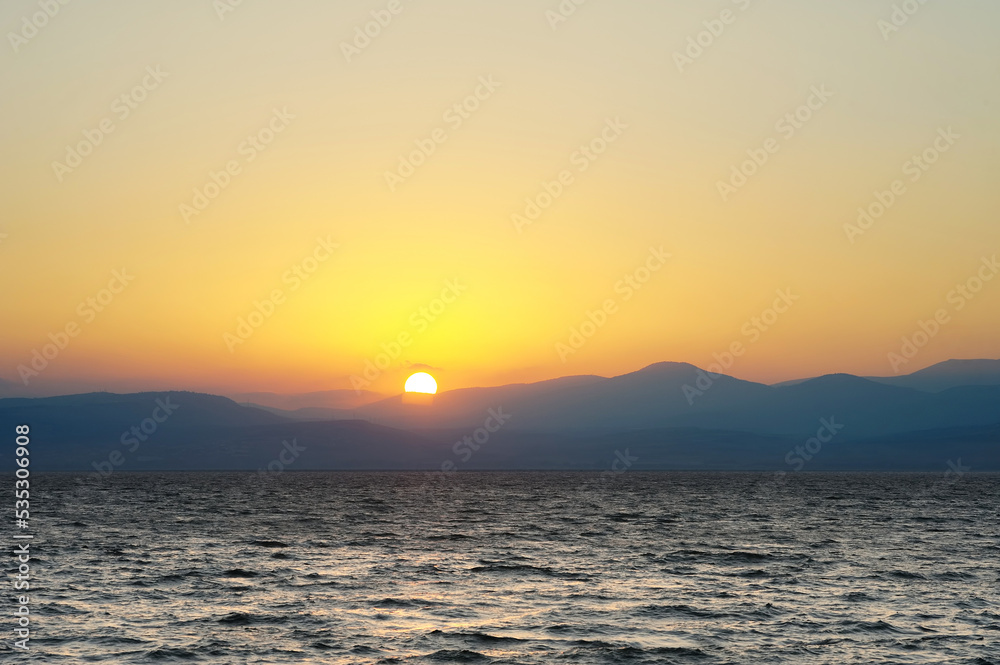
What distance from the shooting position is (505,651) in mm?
30844

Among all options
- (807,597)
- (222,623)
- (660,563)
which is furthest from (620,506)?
(222,623)

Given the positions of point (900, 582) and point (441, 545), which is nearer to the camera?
point (900, 582)

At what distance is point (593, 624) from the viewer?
3522cm

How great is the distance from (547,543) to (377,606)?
30.6 meters

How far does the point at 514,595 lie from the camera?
137ft

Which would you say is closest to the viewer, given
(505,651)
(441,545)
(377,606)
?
(505,651)

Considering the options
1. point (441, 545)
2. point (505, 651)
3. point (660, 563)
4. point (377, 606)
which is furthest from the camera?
point (441, 545)

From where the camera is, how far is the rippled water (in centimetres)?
3119

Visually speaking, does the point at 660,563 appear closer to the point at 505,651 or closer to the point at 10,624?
the point at 505,651

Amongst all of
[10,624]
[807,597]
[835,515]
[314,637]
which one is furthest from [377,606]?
[835,515]

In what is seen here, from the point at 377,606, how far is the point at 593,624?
9820 millimetres

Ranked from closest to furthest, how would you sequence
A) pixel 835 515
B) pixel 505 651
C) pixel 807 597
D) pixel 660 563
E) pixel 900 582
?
1. pixel 505 651
2. pixel 807 597
3. pixel 900 582
4. pixel 660 563
5. pixel 835 515

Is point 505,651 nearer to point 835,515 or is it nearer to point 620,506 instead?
point 835,515

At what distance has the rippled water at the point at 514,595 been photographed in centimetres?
3119
